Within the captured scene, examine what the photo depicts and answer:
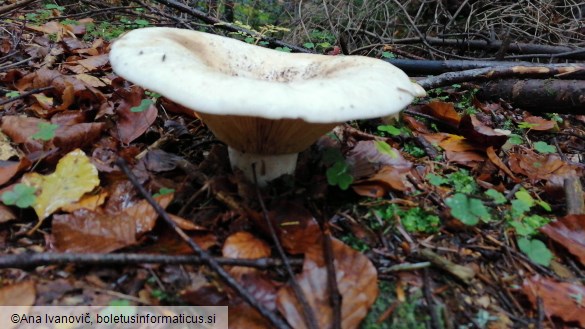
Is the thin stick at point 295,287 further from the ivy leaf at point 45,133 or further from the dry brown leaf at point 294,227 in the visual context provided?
the ivy leaf at point 45,133

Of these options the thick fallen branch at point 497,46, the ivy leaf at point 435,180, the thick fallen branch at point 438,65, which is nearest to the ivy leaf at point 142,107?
the ivy leaf at point 435,180

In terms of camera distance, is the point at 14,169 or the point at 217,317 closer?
the point at 217,317

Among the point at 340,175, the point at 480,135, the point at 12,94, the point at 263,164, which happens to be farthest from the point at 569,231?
the point at 12,94

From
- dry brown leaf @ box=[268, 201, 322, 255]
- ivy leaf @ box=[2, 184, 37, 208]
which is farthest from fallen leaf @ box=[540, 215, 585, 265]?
ivy leaf @ box=[2, 184, 37, 208]

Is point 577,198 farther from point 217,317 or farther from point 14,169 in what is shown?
point 14,169

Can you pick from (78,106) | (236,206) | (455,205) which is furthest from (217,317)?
(78,106)

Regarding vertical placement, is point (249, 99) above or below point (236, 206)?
above
